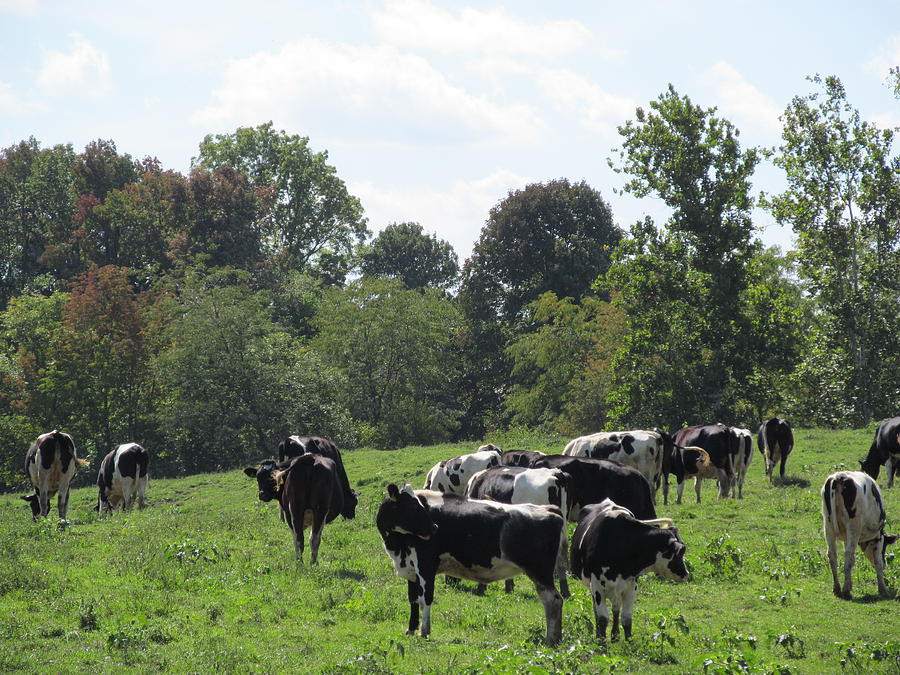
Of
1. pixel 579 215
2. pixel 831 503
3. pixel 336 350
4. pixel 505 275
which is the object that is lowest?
pixel 831 503

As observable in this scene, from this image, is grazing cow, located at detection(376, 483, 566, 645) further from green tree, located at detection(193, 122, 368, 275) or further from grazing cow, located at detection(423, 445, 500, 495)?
green tree, located at detection(193, 122, 368, 275)

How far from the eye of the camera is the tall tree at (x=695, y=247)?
41.1 m

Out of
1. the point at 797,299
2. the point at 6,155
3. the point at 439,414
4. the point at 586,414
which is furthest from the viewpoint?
the point at 6,155

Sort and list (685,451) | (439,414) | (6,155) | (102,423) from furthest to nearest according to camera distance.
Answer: (6,155), (439,414), (102,423), (685,451)

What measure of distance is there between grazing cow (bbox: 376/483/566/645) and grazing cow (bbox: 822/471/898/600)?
5.02m

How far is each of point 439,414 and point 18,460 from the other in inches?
977

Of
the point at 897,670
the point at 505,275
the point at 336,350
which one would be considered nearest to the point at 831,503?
the point at 897,670

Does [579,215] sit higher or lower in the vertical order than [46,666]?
higher

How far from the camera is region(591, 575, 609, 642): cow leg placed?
1138cm

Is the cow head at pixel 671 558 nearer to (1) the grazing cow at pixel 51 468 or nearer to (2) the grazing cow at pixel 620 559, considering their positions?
(2) the grazing cow at pixel 620 559

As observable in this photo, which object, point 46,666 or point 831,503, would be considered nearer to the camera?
point 46,666

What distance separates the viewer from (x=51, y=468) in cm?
2448

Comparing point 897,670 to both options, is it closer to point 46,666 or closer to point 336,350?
point 46,666

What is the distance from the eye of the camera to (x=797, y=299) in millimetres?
64750
